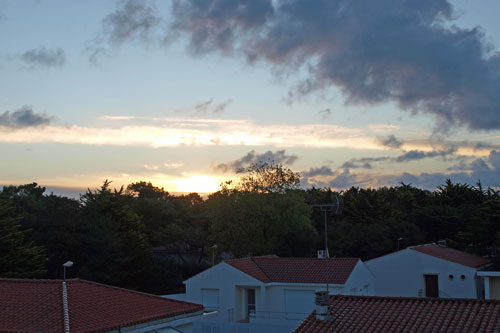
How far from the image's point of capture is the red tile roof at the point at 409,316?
1484 cm

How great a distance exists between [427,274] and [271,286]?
12.8 metres

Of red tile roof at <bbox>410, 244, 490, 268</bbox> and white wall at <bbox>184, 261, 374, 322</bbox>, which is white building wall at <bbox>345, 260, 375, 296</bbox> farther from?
red tile roof at <bbox>410, 244, 490, 268</bbox>

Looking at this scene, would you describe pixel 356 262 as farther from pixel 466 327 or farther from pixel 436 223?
pixel 436 223

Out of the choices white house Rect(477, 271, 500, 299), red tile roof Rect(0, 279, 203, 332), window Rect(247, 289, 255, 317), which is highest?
red tile roof Rect(0, 279, 203, 332)

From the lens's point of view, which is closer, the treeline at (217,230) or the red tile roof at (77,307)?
the red tile roof at (77,307)

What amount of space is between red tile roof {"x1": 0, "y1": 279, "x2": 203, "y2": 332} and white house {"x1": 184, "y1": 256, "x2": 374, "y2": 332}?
9.91m

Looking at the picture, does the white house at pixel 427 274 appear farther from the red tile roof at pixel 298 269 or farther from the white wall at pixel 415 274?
the red tile roof at pixel 298 269

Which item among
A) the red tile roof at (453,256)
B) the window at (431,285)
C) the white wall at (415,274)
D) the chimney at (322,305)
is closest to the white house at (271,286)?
the white wall at (415,274)

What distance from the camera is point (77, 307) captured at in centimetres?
1831

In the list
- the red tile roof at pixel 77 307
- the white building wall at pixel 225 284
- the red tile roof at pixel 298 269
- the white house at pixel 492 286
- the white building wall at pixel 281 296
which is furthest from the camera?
the white building wall at pixel 225 284

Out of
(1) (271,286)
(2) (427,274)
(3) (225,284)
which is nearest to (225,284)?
(3) (225,284)

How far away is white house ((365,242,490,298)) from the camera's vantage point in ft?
118

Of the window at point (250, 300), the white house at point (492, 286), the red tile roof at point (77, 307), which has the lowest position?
Result: the window at point (250, 300)

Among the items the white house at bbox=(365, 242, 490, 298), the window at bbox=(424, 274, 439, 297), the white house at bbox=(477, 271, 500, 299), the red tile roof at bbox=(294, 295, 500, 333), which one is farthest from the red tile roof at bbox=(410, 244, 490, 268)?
the red tile roof at bbox=(294, 295, 500, 333)
